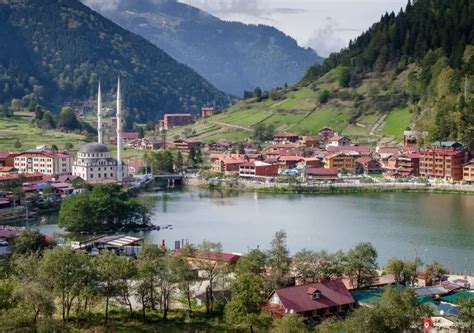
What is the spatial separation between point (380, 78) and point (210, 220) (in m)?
34.6

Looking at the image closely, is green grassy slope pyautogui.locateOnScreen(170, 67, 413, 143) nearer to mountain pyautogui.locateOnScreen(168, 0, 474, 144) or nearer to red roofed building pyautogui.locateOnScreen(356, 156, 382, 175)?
mountain pyautogui.locateOnScreen(168, 0, 474, 144)

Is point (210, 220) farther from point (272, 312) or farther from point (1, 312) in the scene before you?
point (1, 312)

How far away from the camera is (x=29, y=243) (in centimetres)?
2123

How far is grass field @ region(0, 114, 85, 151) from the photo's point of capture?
53406mm

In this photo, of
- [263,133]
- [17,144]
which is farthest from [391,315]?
[263,133]

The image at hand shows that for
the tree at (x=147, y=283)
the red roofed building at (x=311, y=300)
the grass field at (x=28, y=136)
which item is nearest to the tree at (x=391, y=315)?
the red roofed building at (x=311, y=300)

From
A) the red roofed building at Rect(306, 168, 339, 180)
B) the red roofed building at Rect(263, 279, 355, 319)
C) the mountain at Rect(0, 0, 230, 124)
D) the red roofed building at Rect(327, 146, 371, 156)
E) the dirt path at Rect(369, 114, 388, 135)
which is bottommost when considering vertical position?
the red roofed building at Rect(263, 279, 355, 319)

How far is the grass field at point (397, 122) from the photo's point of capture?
2083 inches

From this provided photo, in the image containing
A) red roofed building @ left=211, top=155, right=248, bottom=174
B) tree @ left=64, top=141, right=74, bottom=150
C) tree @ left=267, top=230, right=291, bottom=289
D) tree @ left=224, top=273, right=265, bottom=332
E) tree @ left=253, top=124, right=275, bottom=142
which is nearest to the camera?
tree @ left=224, top=273, right=265, bottom=332

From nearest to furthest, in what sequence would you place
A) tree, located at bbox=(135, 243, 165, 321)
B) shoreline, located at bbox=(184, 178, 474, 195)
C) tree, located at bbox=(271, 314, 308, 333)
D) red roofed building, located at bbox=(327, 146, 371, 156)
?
tree, located at bbox=(271, 314, 308, 333) < tree, located at bbox=(135, 243, 165, 321) < shoreline, located at bbox=(184, 178, 474, 195) < red roofed building, located at bbox=(327, 146, 371, 156)

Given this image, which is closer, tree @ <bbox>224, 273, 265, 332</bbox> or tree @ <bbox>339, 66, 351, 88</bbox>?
tree @ <bbox>224, 273, 265, 332</bbox>

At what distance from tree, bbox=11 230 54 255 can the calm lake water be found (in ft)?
16.8

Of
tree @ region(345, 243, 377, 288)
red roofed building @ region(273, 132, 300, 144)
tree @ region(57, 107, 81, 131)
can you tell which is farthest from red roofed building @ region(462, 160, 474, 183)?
tree @ region(57, 107, 81, 131)

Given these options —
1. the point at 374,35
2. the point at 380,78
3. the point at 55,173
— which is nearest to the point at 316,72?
the point at 374,35
